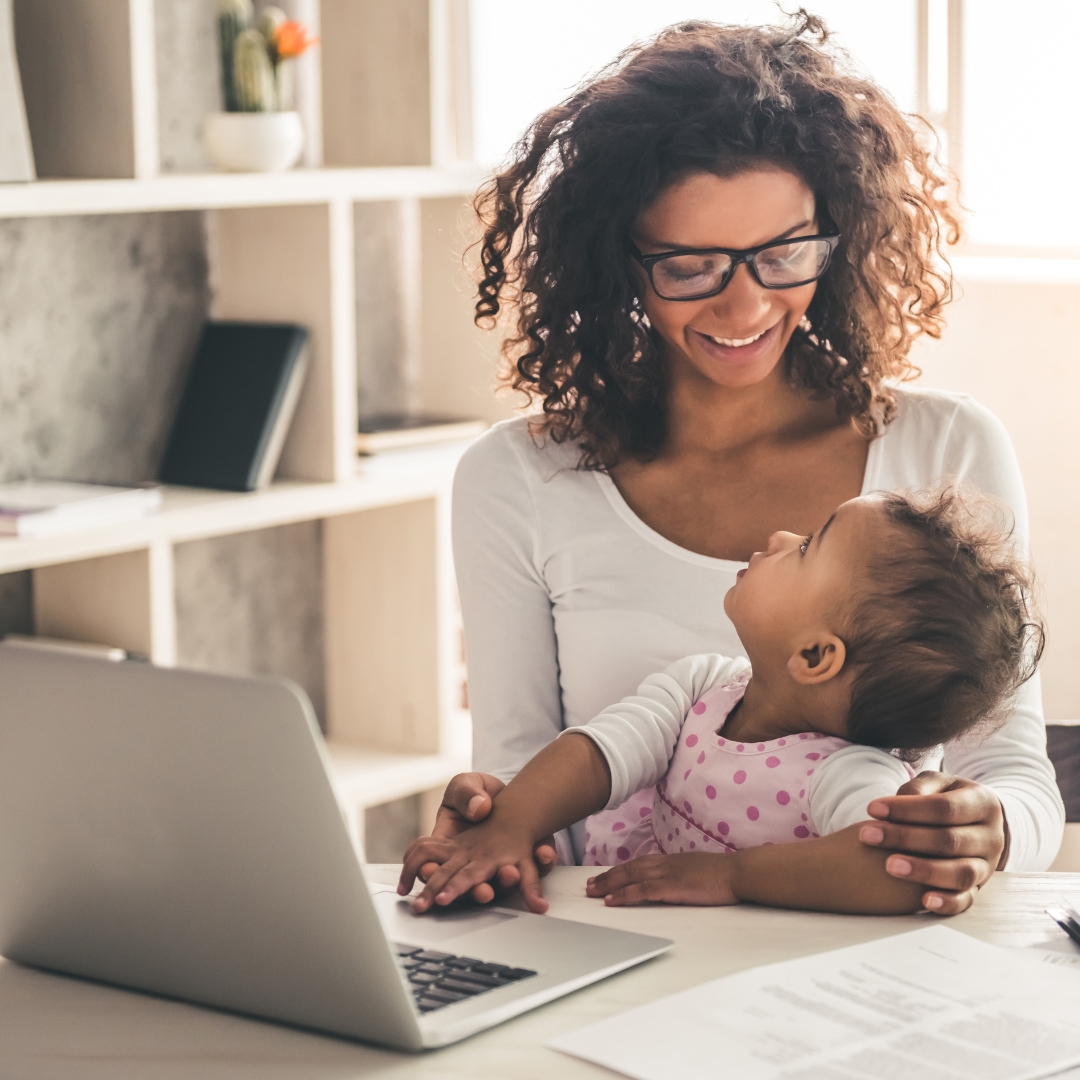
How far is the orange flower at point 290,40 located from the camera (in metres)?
2.54

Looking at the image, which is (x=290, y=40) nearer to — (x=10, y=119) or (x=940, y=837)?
(x=10, y=119)

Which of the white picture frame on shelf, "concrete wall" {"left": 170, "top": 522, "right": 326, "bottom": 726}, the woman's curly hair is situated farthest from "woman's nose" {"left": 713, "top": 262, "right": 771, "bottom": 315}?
"concrete wall" {"left": 170, "top": 522, "right": 326, "bottom": 726}

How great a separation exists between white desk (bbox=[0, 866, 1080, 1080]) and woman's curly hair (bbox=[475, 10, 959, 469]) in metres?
0.75

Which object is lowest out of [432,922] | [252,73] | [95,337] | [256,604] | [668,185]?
[256,604]

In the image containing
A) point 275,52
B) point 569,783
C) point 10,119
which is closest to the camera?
point 569,783

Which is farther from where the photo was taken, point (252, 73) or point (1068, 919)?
point (252, 73)

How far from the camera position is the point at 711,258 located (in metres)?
1.63

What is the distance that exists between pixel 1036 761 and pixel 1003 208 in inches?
52.2

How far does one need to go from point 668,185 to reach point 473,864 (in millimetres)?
799

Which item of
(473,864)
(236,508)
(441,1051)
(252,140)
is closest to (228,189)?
(252,140)

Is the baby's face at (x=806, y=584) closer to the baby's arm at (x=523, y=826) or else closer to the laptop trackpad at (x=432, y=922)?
the baby's arm at (x=523, y=826)

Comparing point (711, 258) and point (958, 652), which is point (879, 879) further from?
point (711, 258)

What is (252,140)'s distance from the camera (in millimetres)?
2551

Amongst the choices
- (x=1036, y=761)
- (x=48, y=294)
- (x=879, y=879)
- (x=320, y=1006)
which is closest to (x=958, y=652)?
(x=879, y=879)
